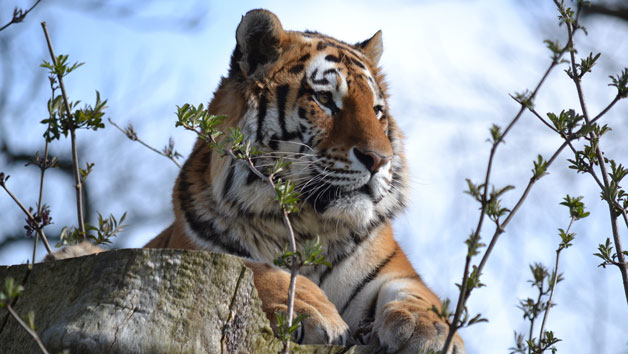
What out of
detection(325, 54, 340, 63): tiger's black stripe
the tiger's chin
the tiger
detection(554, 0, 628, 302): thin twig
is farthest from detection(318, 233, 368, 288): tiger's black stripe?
detection(554, 0, 628, 302): thin twig

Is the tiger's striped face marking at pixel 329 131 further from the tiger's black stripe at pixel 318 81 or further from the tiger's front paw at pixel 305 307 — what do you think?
the tiger's front paw at pixel 305 307

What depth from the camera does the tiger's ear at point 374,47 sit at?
12.0 ft

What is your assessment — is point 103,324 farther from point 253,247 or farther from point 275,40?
point 275,40

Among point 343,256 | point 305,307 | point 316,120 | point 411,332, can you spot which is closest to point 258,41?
point 316,120

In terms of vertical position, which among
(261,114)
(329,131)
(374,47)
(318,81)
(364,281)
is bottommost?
(364,281)

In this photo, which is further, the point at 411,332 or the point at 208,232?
the point at 208,232

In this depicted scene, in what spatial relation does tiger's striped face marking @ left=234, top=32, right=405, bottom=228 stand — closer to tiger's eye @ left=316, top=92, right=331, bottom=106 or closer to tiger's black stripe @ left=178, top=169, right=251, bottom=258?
tiger's eye @ left=316, top=92, right=331, bottom=106

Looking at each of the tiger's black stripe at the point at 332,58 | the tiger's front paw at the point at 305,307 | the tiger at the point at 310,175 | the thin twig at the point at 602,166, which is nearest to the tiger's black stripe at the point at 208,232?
the tiger at the point at 310,175

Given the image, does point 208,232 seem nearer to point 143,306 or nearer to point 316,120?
point 316,120

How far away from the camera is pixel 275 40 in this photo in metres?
3.14

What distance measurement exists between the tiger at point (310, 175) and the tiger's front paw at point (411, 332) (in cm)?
37

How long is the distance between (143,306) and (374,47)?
7.65ft

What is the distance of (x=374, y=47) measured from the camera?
3689 mm

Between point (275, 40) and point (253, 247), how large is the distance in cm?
88
